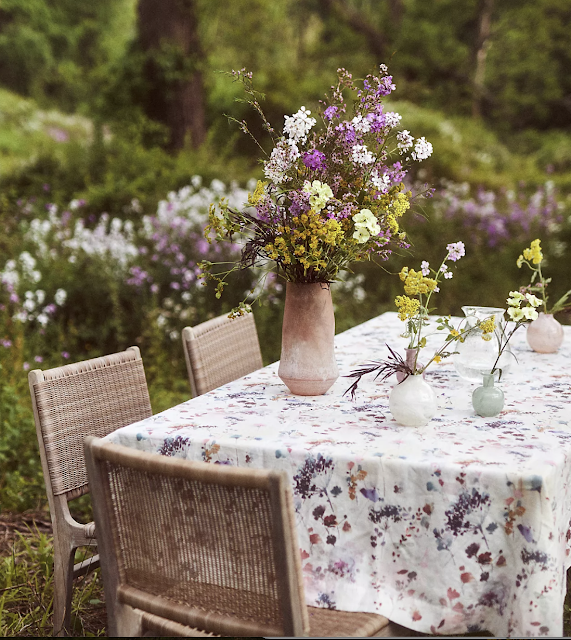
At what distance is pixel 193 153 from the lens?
837 centimetres

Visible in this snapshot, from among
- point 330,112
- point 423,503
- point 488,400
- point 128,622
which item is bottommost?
point 128,622

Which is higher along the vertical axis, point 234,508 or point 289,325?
point 289,325

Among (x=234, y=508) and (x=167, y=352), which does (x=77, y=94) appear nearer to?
(x=167, y=352)

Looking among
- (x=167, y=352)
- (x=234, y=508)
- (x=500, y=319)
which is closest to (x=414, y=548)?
(x=234, y=508)

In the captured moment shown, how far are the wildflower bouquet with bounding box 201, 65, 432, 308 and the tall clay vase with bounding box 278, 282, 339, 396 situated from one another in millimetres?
101

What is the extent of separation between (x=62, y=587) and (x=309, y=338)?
1.03 m

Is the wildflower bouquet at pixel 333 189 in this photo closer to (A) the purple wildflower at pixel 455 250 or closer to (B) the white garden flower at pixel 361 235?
(B) the white garden flower at pixel 361 235

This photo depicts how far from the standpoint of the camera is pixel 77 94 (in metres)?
13.7

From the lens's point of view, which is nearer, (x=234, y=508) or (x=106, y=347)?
(x=234, y=508)

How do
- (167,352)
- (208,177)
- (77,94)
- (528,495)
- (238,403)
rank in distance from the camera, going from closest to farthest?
(528,495) → (238,403) → (167,352) → (208,177) → (77,94)

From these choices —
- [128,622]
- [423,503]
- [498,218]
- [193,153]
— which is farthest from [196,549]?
[193,153]

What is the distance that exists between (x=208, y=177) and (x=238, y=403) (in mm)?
5792

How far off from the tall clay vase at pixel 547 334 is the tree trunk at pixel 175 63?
6075 mm

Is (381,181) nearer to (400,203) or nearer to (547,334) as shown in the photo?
(400,203)
